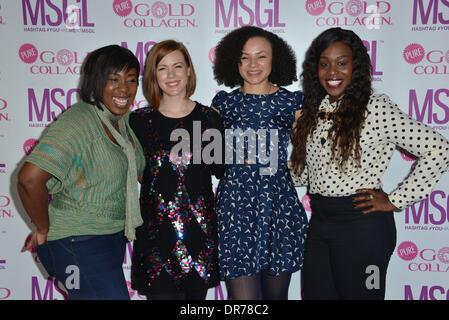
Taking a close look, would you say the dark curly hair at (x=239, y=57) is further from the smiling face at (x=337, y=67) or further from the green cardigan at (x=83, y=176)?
the green cardigan at (x=83, y=176)

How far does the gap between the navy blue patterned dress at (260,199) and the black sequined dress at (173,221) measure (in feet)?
0.36

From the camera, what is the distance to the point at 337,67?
5.91ft

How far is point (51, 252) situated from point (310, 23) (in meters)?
2.15

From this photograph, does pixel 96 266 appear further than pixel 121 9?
No

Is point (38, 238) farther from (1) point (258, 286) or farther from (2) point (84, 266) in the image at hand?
(1) point (258, 286)

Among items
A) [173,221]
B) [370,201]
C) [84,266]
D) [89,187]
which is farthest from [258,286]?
[89,187]

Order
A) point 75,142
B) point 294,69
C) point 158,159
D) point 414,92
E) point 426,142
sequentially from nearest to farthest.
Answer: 1. point 75,142
2. point 426,142
3. point 158,159
4. point 294,69
5. point 414,92

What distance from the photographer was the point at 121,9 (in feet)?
8.16

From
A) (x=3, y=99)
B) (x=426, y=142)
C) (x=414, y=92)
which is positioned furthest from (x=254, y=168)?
(x=3, y=99)

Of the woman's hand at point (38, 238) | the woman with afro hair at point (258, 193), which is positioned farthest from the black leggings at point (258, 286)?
the woman's hand at point (38, 238)

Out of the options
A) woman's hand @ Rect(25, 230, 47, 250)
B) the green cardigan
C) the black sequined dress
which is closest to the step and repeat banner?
the black sequined dress

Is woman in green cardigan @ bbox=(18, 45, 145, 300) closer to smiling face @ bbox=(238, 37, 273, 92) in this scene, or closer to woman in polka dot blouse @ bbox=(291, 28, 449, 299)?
smiling face @ bbox=(238, 37, 273, 92)

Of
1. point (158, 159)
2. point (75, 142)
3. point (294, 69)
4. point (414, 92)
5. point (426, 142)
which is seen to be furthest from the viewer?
point (414, 92)

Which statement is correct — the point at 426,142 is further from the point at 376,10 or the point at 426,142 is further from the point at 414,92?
the point at 376,10
